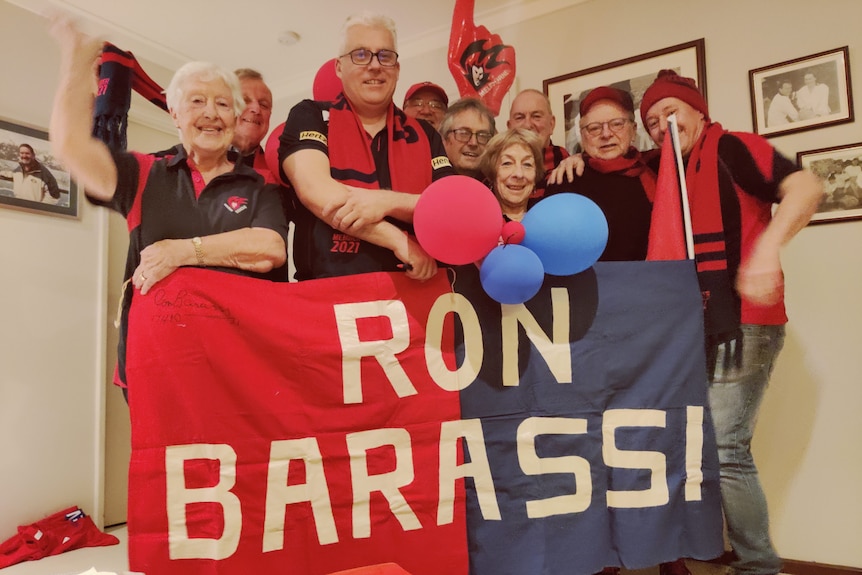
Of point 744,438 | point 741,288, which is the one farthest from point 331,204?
point 744,438

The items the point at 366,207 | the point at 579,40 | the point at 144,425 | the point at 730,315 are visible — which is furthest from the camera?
the point at 579,40

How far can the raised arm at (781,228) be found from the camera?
5.03 feet

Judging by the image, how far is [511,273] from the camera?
1253 millimetres

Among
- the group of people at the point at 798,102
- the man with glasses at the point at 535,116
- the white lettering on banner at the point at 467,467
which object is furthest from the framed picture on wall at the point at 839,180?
the white lettering on banner at the point at 467,467

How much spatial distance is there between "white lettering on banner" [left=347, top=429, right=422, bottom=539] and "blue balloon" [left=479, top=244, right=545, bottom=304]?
40 cm

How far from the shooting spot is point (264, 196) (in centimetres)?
137

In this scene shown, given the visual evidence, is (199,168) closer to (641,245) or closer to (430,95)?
(430,95)

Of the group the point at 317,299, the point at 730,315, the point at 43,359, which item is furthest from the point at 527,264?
the point at 43,359

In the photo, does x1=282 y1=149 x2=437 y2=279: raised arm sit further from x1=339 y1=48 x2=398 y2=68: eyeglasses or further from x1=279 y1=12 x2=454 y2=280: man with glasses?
x1=339 y1=48 x2=398 y2=68: eyeglasses

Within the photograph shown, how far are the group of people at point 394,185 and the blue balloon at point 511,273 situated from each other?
154 millimetres

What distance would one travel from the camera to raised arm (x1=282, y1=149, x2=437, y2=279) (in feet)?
4.22

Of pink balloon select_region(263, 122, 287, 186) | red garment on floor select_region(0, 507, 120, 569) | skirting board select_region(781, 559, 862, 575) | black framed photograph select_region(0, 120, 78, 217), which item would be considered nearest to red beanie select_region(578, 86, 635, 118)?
pink balloon select_region(263, 122, 287, 186)

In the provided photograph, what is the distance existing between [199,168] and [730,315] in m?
1.50

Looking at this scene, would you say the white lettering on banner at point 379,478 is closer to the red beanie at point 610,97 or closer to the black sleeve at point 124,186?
the black sleeve at point 124,186
